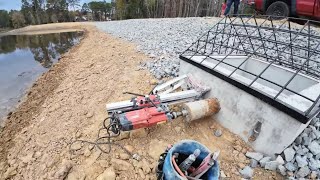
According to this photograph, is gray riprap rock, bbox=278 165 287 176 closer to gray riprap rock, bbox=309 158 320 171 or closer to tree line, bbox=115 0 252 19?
gray riprap rock, bbox=309 158 320 171

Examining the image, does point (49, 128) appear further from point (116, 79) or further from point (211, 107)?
point (211, 107)

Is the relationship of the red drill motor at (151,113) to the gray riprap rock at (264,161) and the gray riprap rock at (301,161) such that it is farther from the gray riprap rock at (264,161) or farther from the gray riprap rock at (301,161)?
the gray riprap rock at (301,161)

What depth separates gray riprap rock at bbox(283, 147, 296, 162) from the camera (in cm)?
271

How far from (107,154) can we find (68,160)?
55cm

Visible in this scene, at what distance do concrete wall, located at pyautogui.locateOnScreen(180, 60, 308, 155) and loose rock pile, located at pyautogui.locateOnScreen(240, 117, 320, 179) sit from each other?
117mm

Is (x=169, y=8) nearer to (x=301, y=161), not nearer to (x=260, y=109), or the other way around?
(x=260, y=109)

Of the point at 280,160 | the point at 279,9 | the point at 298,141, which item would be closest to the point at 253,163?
the point at 280,160

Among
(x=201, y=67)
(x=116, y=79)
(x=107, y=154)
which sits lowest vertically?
(x=107, y=154)

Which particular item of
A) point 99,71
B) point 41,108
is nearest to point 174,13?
point 99,71

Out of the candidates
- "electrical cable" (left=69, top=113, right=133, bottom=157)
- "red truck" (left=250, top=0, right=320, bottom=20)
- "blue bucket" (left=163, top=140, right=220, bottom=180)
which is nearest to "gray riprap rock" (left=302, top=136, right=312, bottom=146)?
"blue bucket" (left=163, top=140, right=220, bottom=180)

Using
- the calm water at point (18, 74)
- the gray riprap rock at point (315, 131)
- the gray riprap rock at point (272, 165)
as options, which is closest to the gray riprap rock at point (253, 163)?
the gray riprap rock at point (272, 165)

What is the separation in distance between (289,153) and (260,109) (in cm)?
62

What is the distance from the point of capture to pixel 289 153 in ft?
8.91

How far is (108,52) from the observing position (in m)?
8.38
